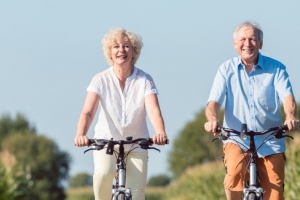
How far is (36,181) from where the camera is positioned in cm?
9169

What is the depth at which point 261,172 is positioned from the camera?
11.3 meters

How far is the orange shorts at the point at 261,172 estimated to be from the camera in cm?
1124

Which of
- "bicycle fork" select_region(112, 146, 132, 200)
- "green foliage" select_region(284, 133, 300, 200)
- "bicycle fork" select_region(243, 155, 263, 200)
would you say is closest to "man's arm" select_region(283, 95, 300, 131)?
"bicycle fork" select_region(243, 155, 263, 200)

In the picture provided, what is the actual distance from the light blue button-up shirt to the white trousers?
2.84 feet

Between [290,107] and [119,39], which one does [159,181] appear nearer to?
[119,39]

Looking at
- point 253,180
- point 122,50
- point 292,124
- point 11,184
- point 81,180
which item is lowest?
point 253,180

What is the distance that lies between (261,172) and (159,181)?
442ft

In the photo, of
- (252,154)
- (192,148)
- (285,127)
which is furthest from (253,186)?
(192,148)

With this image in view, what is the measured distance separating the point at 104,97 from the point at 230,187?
4.78 ft

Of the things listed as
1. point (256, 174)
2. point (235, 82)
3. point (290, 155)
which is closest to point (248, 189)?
point (256, 174)

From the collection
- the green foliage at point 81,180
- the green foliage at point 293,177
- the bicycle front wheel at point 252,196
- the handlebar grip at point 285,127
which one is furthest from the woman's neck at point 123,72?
the green foliage at point 81,180

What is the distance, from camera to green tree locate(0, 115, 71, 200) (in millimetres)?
91625

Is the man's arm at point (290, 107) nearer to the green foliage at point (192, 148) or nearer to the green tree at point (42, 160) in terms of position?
the green tree at point (42, 160)

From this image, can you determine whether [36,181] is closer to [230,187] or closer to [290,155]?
[290,155]
